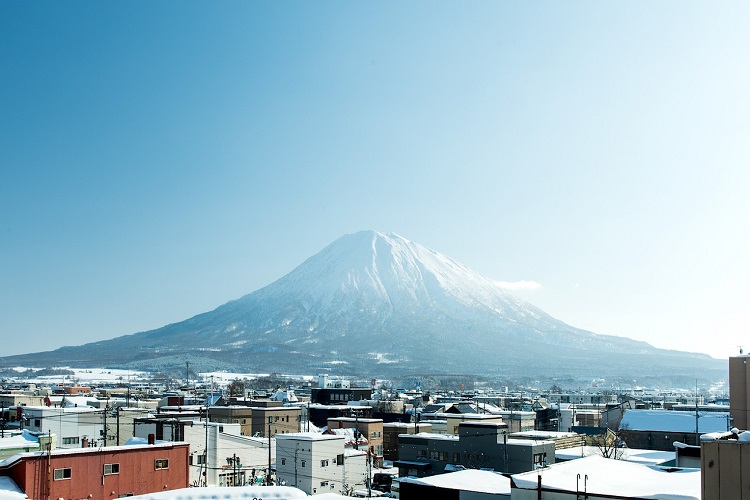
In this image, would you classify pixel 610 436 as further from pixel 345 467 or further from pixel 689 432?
pixel 345 467

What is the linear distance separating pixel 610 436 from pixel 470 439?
1358 centimetres

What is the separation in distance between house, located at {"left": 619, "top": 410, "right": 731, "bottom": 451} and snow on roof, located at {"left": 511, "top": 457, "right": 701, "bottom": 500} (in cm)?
3072

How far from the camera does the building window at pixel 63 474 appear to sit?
1823 centimetres

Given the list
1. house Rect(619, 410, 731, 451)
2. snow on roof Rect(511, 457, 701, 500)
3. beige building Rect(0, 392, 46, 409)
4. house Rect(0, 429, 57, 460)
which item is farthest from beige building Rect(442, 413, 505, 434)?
beige building Rect(0, 392, 46, 409)

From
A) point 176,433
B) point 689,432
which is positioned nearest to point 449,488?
point 176,433

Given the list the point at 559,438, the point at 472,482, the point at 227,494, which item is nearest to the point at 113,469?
the point at 227,494

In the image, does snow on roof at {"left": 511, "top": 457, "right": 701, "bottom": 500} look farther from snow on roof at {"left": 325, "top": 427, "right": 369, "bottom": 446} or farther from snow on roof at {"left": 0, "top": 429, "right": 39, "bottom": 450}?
snow on roof at {"left": 325, "top": 427, "right": 369, "bottom": 446}

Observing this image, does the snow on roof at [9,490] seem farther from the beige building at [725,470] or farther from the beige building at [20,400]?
the beige building at [20,400]

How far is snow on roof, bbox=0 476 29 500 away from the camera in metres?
15.2

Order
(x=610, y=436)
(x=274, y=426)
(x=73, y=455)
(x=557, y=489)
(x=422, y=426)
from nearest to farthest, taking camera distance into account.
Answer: (x=557, y=489) < (x=73, y=455) < (x=610, y=436) < (x=422, y=426) < (x=274, y=426)

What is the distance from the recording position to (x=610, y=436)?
4331cm

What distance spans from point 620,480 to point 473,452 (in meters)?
19.6

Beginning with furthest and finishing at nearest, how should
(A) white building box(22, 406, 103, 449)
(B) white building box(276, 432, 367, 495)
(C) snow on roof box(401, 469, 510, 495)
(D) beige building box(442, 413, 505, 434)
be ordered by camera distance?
(D) beige building box(442, 413, 505, 434)
(A) white building box(22, 406, 103, 449)
(B) white building box(276, 432, 367, 495)
(C) snow on roof box(401, 469, 510, 495)

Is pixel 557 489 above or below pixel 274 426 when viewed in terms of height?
above
